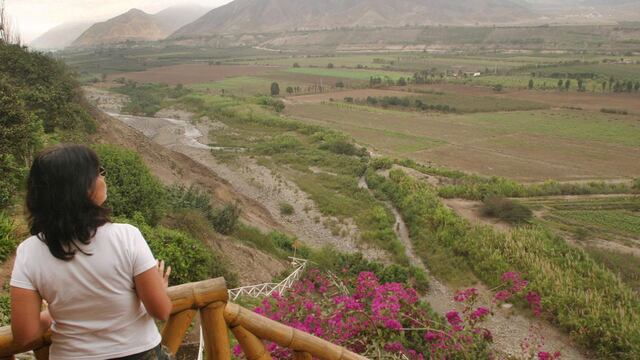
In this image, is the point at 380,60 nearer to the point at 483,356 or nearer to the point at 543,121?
the point at 543,121

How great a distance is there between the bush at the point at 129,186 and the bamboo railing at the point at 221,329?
10.1 m

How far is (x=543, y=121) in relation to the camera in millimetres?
52688

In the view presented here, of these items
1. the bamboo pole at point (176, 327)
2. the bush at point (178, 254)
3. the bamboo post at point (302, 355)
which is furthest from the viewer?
the bush at point (178, 254)

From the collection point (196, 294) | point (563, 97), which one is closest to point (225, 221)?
point (196, 294)

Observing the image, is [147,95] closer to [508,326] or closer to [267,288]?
[267,288]

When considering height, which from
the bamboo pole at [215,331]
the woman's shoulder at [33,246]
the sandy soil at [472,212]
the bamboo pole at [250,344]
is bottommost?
the sandy soil at [472,212]

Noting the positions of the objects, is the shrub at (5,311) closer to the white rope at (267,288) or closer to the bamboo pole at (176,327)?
the bamboo pole at (176,327)

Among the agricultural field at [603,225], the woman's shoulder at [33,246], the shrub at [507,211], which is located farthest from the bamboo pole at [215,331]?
the shrub at [507,211]

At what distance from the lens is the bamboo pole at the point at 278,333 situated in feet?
9.56

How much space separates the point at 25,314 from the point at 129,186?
11.4 m

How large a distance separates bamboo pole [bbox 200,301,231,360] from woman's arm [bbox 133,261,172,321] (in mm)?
390

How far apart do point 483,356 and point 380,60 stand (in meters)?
113

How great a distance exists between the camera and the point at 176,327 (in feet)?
9.32

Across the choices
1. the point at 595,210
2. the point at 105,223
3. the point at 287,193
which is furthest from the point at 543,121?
the point at 105,223
